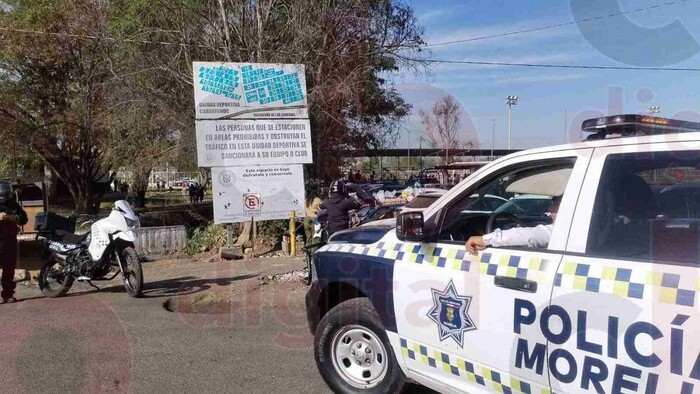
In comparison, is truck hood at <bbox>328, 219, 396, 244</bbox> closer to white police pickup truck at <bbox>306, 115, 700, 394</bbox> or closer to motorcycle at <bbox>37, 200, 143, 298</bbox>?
white police pickup truck at <bbox>306, 115, 700, 394</bbox>

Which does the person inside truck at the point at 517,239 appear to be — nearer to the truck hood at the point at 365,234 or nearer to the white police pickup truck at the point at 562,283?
the white police pickup truck at the point at 562,283

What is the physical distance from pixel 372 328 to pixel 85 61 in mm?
19120

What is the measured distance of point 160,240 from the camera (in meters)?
12.3

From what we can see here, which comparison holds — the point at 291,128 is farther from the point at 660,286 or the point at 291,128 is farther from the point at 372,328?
the point at 660,286

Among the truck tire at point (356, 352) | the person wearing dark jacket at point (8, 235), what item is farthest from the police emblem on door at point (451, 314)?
the person wearing dark jacket at point (8, 235)

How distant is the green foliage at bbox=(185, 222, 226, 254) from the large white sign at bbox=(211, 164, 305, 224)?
5.01ft

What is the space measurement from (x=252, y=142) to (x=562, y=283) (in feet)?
30.2

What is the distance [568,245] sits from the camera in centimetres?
285

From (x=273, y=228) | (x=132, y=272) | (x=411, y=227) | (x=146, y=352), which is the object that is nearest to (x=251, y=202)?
(x=273, y=228)

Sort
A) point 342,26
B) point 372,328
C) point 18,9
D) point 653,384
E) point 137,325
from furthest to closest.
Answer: point 18,9 < point 342,26 < point 137,325 < point 372,328 < point 653,384

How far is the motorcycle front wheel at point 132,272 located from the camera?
25.1 ft

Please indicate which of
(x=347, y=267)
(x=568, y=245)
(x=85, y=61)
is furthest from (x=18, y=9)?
(x=568, y=245)

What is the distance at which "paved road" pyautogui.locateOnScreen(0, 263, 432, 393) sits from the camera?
4598 mm

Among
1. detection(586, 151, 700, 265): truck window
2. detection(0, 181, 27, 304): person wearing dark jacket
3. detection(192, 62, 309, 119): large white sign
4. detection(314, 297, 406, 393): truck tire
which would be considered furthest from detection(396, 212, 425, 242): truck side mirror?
detection(192, 62, 309, 119): large white sign
